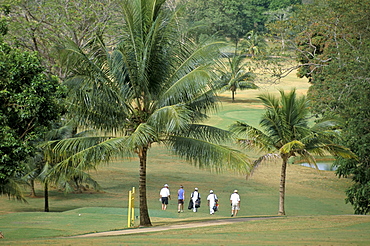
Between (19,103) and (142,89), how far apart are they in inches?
211

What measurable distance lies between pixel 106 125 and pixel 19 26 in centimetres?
1384

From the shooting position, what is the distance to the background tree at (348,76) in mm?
22562

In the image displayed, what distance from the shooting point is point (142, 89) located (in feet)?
57.5

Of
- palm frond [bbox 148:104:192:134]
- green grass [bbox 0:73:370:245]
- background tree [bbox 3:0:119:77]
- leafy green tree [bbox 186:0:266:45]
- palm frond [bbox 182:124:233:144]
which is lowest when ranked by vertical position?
green grass [bbox 0:73:370:245]

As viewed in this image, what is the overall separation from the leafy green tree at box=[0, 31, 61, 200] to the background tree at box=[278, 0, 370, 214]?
46.9 ft

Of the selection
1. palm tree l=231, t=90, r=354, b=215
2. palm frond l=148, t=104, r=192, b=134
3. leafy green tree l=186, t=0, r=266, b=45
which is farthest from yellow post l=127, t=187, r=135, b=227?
leafy green tree l=186, t=0, r=266, b=45

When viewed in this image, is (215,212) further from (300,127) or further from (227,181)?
(227,181)

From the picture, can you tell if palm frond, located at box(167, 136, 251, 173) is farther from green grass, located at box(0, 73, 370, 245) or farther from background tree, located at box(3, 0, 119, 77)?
background tree, located at box(3, 0, 119, 77)

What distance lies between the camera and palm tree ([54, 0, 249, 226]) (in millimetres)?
16453

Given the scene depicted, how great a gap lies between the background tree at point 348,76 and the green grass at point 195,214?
234 centimetres

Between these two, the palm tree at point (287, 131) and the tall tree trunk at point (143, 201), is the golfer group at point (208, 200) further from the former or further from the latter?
the tall tree trunk at point (143, 201)

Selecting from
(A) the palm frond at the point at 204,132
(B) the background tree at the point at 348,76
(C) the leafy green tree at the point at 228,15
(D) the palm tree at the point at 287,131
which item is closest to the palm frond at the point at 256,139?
(D) the palm tree at the point at 287,131

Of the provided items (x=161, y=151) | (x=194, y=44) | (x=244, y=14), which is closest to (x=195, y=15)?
(x=244, y=14)

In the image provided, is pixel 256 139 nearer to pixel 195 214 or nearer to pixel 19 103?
pixel 195 214
